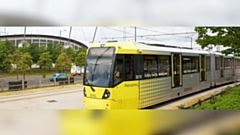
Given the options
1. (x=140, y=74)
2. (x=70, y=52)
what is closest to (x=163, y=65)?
(x=140, y=74)

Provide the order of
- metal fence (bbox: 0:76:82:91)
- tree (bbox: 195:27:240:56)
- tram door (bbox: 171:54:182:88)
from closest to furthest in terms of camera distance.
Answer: metal fence (bbox: 0:76:82:91), tram door (bbox: 171:54:182:88), tree (bbox: 195:27:240:56)

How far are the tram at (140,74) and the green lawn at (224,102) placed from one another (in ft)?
0.55

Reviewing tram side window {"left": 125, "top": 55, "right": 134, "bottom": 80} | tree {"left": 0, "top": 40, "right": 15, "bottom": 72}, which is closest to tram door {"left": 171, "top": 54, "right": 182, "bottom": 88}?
tram side window {"left": 125, "top": 55, "right": 134, "bottom": 80}

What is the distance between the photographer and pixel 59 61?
2.81 meters

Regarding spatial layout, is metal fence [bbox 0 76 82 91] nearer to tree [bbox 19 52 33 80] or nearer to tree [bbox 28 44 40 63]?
tree [bbox 19 52 33 80]

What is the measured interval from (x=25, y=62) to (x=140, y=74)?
1.36m

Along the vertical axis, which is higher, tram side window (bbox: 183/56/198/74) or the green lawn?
tram side window (bbox: 183/56/198/74)

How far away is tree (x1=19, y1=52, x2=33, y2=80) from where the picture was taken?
274 centimetres

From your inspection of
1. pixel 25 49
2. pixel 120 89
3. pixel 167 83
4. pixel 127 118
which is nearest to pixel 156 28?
pixel 167 83

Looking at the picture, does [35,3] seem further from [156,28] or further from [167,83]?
[167,83]

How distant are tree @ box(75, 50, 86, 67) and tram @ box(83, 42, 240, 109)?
0.05m

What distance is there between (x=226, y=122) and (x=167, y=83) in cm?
96

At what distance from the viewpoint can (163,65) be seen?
289cm

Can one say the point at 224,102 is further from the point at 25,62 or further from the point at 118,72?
the point at 25,62
